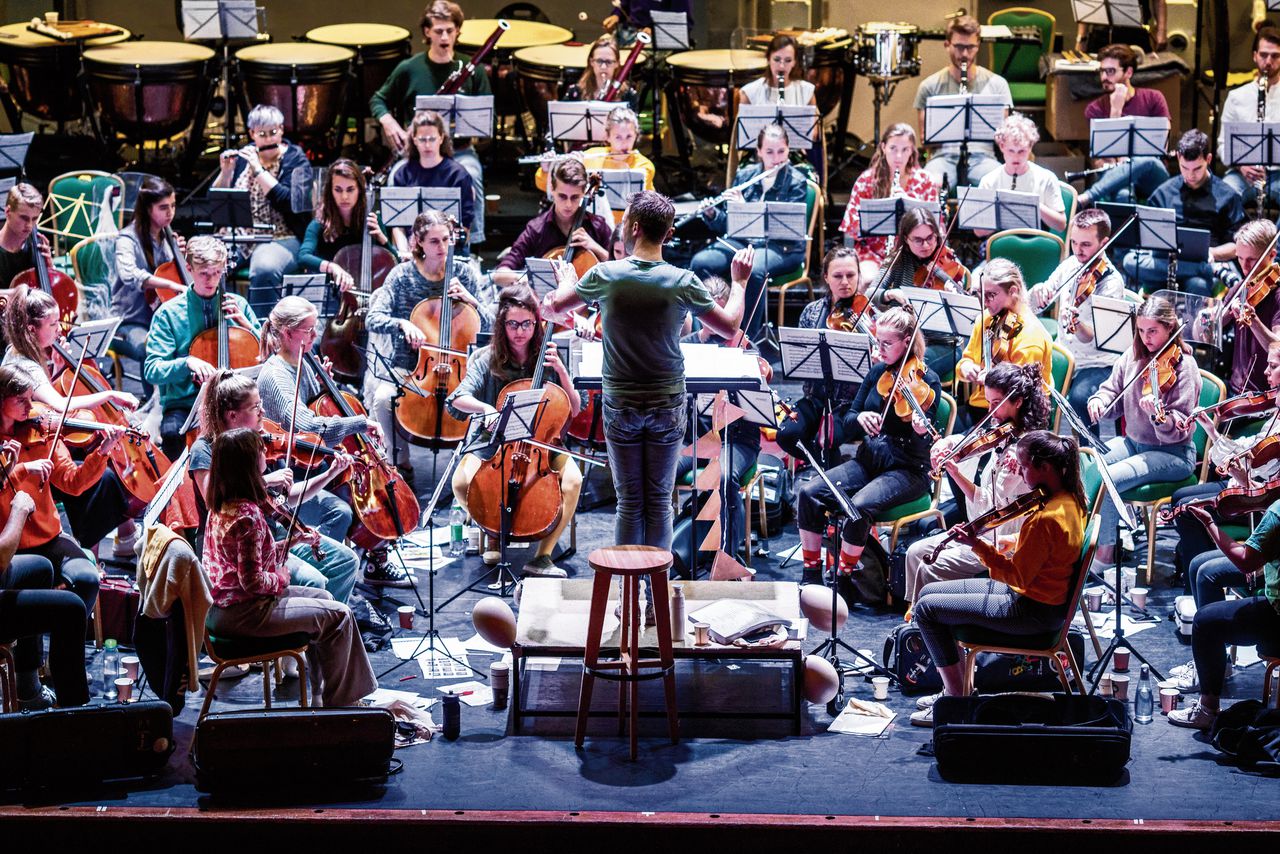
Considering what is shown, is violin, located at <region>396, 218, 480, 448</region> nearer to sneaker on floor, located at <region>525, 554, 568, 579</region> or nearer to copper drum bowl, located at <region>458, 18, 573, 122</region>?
sneaker on floor, located at <region>525, 554, 568, 579</region>

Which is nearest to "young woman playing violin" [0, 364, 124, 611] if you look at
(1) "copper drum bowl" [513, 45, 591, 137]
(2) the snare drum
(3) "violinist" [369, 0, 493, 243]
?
(3) "violinist" [369, 0, 493, 243]

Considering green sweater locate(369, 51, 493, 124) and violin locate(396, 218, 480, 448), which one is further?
green sweater locate(369, 51, 493, 124)

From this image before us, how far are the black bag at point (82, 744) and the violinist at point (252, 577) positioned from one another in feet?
1.12

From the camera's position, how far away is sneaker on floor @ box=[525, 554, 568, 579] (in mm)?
6574

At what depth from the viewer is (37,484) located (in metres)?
5.52

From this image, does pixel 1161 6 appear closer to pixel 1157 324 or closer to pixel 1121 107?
pixel 1121 107

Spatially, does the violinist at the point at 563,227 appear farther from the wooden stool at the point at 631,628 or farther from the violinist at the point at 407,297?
the wooden stool at the point at 631,628

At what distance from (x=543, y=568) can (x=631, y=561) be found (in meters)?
1.64

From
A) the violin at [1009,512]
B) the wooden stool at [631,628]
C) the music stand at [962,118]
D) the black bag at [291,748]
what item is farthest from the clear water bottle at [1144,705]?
the music stand at [962,118]

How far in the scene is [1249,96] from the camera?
9.41 meters

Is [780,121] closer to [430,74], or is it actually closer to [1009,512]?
[430,74]

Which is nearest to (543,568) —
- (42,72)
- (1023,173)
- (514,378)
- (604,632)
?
(514,378)

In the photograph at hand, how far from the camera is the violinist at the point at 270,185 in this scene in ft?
26.9

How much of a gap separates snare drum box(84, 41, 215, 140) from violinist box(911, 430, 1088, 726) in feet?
20.6
